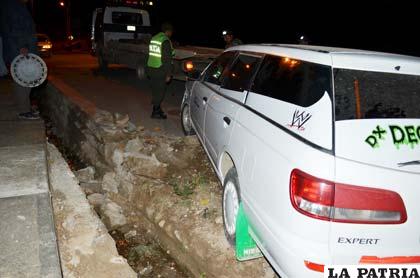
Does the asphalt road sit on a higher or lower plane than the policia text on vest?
lower

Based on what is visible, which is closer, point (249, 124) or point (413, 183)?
point (413, 183)

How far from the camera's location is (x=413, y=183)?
2287 mm

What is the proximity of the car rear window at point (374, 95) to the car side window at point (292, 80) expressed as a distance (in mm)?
109

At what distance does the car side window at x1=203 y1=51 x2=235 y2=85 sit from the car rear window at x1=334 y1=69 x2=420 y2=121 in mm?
2206

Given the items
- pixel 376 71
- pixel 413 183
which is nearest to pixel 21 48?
pixel 376 71

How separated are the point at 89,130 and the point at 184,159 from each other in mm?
2602

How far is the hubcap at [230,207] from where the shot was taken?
359 cm

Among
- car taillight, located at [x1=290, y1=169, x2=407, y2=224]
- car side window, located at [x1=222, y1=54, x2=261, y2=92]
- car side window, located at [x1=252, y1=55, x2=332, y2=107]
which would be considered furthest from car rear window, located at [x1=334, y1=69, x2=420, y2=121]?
car side window, located at [x1=222, y1=54, x2=261, y2=92]

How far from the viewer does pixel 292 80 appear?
9.87 ft

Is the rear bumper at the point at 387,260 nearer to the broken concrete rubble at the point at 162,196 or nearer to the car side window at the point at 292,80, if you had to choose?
the car side window at the point at 292,80

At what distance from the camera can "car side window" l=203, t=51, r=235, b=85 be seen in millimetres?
4746

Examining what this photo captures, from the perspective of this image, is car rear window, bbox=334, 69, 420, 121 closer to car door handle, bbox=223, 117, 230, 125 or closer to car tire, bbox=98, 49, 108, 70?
car door handle, bbox=223, 117, 230, 125

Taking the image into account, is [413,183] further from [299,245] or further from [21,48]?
[21,48]

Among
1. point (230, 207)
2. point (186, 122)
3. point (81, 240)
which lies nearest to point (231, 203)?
point (230, 207)
